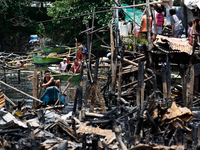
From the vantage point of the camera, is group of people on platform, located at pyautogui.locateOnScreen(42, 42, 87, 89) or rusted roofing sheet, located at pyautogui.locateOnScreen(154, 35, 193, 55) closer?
rusted roofing sheet, located at pyautogui.locateOnScreen(154, 35, 193, 55)

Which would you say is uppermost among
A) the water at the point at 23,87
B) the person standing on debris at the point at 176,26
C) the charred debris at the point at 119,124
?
the person standing on debris at the point at 176,26

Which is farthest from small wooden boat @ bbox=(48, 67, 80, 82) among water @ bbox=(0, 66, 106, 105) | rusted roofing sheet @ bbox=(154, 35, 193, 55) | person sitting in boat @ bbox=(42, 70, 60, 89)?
rusted roofing sheet @ bbox=(154, 35, 193, 55)

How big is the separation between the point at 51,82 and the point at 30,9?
814 inches

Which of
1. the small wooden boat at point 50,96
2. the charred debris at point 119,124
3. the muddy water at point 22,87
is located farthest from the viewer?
the muddy water at point 22,87

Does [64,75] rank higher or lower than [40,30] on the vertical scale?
lower

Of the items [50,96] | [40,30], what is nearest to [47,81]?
[50,96]

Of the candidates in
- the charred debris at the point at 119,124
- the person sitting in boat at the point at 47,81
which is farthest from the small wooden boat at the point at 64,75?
the charred debris at the point at 119,124

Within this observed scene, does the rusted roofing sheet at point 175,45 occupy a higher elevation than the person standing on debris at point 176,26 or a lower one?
lower

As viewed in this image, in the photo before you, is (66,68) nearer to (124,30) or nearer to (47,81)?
(124,30)

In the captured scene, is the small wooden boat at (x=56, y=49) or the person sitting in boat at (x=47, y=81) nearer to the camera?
the person sitting in boat at (x=47, y=81)

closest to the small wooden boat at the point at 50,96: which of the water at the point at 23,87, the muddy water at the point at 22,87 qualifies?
the water at the point at 23,87

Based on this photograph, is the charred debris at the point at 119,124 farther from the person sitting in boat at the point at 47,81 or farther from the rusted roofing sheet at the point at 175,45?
the person sitting in boat at the point at 47,81

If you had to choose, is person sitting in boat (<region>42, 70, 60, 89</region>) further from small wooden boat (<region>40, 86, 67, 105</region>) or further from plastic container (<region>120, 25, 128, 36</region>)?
plastic container (<region>120, 25, 128, 36</region>)

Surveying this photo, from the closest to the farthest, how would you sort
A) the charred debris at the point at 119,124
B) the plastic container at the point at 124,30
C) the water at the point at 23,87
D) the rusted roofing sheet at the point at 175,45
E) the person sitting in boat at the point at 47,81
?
the charred debris at the point at 119,124 < the rusted roofing sheet at the point at 175,45 < the person sitting in boat at the point at 47,81 < the water at the point at 23,87 < the plastic container at the point at 124,30
